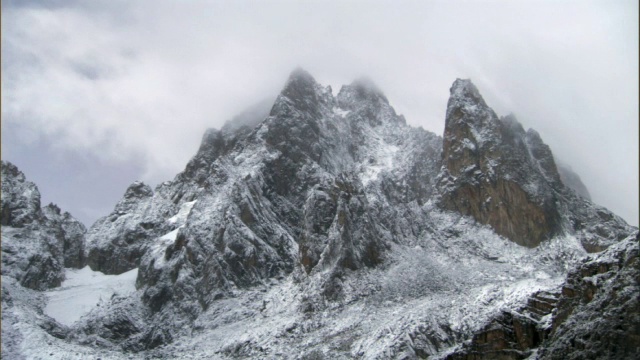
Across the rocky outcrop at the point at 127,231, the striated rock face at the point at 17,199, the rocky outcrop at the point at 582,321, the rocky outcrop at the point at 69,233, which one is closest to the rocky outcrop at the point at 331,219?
the rocky outcrop at the point at 127,231

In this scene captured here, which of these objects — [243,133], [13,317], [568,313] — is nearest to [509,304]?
[568,313]

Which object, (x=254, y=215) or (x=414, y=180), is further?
(x=414, y=180)

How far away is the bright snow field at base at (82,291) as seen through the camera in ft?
416

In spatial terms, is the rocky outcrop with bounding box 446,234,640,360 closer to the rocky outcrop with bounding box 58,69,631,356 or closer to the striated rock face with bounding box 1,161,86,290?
the rocky outcrop with bounding box 58,69,631,356

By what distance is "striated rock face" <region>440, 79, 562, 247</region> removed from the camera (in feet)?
415

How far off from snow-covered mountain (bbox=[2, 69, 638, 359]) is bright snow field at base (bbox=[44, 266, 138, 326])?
5075 millimetres

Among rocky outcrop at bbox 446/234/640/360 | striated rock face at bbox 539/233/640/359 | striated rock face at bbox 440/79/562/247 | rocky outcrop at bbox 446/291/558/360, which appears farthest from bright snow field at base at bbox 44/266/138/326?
striated rock face at bbox 539/233/640/359

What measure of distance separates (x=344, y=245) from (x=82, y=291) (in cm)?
6256

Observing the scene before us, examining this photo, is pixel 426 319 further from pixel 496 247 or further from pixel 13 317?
pixel 13 317

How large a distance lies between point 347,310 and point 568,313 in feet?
156

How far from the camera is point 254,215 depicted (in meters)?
134

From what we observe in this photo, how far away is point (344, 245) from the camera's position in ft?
381

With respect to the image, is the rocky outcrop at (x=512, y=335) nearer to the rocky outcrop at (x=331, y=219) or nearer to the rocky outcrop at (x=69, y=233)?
the rocky outcrop at (x=331, y=219)

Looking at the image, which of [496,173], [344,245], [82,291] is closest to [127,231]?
[82,291]
